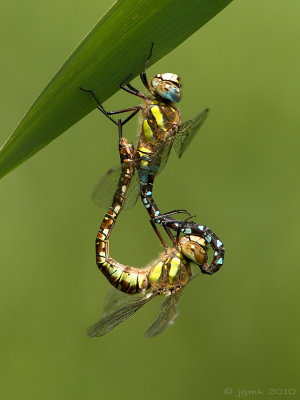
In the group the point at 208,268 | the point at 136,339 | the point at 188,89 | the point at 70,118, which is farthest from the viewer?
the point at 188,89

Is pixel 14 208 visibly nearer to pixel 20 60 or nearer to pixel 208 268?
pixel 20 60

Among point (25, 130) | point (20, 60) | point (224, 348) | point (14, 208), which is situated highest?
point (20, 60)

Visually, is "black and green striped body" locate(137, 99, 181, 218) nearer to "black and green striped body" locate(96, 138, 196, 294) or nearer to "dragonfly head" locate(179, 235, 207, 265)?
"black and green striped body" locate(96, 138, 196, 294)

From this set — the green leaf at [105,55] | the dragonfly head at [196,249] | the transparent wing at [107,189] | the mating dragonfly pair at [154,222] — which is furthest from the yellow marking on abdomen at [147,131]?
the green leaf at [105,55]

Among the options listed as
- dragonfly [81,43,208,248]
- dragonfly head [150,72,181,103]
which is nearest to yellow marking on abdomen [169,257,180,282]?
dragonfly [81,43,208,248]

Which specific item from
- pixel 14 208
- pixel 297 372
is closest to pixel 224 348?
pixel 297 372

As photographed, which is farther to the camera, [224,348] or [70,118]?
[224,348]

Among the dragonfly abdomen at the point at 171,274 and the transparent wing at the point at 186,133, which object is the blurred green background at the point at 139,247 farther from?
the transparent wing at the point at 186,133
